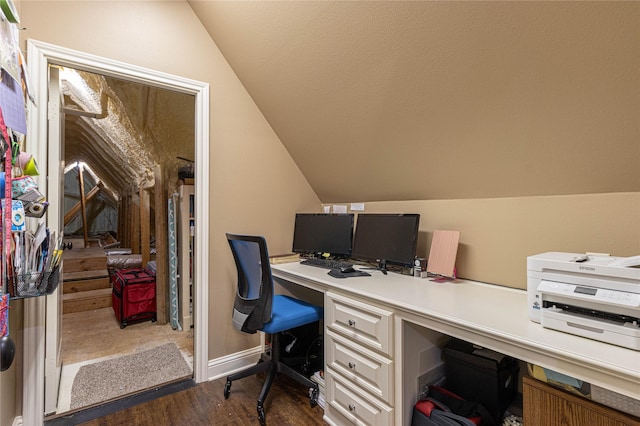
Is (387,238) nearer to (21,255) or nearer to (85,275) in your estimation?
(21,255)

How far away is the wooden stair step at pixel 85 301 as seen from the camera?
366 cm

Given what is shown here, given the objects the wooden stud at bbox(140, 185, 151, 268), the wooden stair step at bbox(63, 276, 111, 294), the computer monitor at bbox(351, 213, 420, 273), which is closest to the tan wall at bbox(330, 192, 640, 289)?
the computer monitor at bbox(351, 213, 420, 273)

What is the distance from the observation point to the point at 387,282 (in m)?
1.80

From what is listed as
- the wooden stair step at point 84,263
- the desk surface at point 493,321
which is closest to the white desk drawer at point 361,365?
the desk surface at point 493,321

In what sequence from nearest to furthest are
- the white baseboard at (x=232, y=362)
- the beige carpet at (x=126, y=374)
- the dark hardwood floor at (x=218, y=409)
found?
the dark hardwood floor at (x=218, y=409) → the beige carpet at (x=126, y=374) → the white baseboard at (x=232, y=362)

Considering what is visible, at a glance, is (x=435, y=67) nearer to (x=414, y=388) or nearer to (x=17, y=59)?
(x=414, y=388)

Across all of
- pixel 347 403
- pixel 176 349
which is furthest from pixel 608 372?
pixel 176 349

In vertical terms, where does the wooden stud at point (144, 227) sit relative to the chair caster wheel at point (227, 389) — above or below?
above

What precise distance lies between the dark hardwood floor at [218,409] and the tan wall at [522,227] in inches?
51.2

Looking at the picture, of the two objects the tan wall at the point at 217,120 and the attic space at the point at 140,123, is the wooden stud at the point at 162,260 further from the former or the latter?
the tan wall at the point at 217,120

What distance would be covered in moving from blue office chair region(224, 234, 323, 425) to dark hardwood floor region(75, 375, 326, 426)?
0.08 metres

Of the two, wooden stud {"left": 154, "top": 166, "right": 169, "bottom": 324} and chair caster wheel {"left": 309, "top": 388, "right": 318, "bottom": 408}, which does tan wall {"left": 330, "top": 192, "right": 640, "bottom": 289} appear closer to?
chair caster wheel {"left": 309, "top": 388, "right": 318, "bottom": 408}

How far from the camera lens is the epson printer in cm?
93

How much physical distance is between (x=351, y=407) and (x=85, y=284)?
431cm
